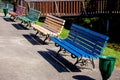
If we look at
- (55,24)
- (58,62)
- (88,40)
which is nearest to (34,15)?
Answer: (55,24)

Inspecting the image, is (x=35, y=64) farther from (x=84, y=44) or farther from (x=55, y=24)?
(x=55, y=24)

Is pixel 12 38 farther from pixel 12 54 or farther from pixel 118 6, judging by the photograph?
pixel 118 6

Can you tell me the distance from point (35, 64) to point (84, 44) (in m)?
1.57

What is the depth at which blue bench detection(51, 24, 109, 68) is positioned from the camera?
28.7 ft

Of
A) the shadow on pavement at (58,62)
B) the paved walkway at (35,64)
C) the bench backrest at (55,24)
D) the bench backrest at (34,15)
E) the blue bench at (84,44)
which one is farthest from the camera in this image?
the bench backrest at (34,15)

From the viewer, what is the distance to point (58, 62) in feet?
32.7

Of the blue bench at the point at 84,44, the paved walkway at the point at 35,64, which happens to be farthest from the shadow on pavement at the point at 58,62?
the blue bench at the point at 84,44

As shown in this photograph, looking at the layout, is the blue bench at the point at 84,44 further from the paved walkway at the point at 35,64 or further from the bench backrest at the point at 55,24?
the bench backrest at the point at 55,24

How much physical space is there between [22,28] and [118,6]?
7.27 meters

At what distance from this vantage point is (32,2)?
1970cm

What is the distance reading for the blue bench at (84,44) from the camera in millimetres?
8742

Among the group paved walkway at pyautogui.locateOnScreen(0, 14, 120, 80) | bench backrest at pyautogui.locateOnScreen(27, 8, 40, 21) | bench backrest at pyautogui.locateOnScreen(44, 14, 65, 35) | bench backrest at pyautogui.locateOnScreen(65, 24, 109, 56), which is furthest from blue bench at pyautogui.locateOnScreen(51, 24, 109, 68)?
bench backrest at pyautogui.locateOnScreen(27, 8, 40, 21)

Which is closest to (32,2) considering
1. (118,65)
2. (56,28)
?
(56,28)

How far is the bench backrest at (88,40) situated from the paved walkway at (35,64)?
564 mm
